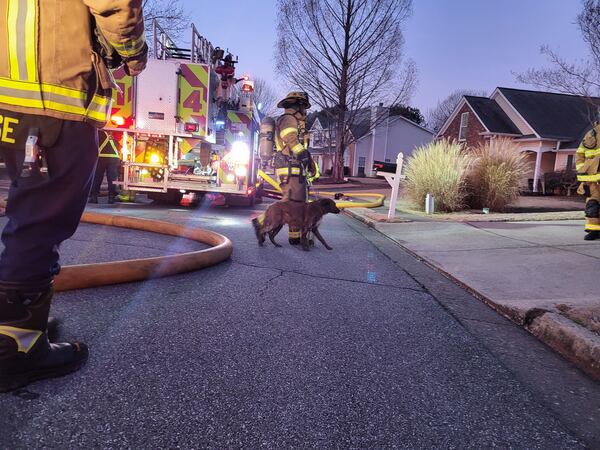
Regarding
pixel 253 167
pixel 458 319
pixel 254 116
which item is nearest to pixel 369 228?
pixel 253 167

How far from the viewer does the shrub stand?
11.4 m

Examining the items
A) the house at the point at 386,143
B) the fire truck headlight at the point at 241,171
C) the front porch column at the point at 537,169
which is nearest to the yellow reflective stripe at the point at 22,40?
the fire truck headlight at the point at 241,171

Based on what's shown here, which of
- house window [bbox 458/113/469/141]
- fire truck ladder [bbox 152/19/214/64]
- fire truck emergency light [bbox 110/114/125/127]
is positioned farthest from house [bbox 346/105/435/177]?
fire truck emergency light [bbox 110/114/125/127]

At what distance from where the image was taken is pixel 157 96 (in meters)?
9.13

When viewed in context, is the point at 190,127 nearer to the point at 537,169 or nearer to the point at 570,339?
the point at 570,339

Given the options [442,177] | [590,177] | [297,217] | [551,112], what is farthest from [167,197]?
[551,112]

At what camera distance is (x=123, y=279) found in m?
3.54

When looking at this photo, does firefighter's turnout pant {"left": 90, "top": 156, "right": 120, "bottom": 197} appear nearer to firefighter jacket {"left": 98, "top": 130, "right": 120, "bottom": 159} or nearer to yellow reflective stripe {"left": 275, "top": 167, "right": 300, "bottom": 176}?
firefighter jacket {"left": 98, "top": 130, "right": 120, "bottom": 159}

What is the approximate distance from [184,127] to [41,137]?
7630mm

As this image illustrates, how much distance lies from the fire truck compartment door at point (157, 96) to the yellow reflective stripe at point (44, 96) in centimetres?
749

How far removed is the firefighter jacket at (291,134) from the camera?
243 inches

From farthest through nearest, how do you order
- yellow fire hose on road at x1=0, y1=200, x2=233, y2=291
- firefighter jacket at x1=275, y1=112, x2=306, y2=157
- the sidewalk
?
1. firefighter jacket at x1=275, y1=112, x2=306, y2=157
2. yellow fire hose on road at x1=0, y1=200, x2=233, y2=291
3. the sidewalk

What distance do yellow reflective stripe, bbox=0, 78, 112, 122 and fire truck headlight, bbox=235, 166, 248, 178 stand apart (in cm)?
785

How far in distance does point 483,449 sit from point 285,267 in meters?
3.14
